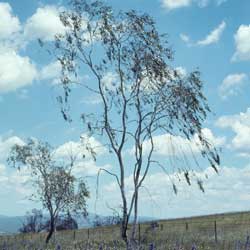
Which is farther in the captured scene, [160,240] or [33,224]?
[33,224]

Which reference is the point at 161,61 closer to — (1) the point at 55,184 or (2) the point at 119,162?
(2) the point at 119,162

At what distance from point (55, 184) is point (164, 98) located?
24851 millimetres

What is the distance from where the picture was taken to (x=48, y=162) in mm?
51844

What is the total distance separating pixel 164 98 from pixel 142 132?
1.99 meters

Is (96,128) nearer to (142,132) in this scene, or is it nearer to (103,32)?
(142,132)

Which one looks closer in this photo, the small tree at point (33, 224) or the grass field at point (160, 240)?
the grass field at point (160, 240)

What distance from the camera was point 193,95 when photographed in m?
27.5

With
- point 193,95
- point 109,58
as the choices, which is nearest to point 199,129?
point 193,95

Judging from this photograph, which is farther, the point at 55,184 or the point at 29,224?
the point at 29,224

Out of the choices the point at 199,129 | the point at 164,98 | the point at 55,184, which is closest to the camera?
the point at 199,129

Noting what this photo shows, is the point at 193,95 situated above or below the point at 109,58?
below

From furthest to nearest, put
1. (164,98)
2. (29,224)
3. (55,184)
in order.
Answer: (29,224), (55,184), (164,98)

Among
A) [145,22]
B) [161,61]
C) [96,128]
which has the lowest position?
[96,128]

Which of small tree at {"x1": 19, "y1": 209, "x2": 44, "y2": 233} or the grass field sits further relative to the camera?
small tree at {"x1": 19, "y1": 209, "x2": 44, "y2": 233}
